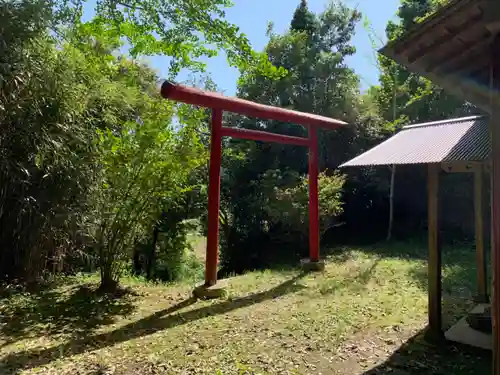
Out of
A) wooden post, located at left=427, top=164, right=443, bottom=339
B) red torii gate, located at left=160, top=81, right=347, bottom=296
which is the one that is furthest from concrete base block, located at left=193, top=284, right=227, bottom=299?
wooden post, located at left=427, top=164, right=443, bottom=339

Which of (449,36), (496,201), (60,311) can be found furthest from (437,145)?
(60,311)

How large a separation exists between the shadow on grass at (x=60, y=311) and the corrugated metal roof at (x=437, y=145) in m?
3.00

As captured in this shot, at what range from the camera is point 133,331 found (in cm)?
332

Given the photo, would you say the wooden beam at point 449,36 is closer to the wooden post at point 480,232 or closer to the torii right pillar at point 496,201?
the torii right pillar at point 496,201

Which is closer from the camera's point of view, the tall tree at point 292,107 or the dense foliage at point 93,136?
the dense foliage at point 93,136

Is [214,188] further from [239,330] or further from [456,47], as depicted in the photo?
[456,47]

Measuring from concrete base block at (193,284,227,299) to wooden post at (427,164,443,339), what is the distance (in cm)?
226

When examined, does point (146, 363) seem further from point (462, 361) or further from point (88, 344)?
point (462, 361)

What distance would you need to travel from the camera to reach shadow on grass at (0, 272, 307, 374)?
8.82 ft

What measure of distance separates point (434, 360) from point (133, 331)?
102 inches

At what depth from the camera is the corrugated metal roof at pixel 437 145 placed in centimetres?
295

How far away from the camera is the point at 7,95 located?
3453 millimetres

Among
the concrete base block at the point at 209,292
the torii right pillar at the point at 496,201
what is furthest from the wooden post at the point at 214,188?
the torii right pillar at the point at 496,201

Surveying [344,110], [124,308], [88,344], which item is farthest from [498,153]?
[344,110]
